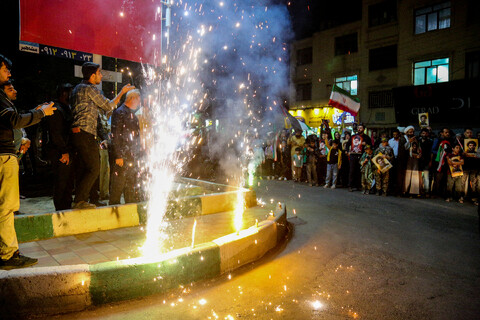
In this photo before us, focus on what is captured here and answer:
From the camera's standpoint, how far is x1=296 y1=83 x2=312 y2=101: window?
1187 inches

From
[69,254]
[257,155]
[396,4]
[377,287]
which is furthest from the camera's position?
[396,4]

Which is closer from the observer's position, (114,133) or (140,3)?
(114,133)

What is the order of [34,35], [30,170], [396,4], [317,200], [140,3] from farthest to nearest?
[396,4], [30,170], [317,200], [140,3], [34,35]

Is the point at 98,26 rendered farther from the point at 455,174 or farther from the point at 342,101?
the point at 342,101

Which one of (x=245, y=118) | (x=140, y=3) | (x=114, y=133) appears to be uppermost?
(x=140, y=3)

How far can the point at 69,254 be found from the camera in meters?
3.79

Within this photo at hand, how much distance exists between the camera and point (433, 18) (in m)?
22.2

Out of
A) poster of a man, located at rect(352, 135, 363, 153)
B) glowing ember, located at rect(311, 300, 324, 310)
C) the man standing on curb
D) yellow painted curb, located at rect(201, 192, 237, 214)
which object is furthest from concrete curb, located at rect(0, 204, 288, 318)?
poster of a man, located at rect(352, 135, 363, 153)

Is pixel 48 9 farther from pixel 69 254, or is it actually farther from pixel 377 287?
pixel 377 287

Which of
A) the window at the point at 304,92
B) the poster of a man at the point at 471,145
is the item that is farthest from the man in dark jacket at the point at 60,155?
the window at the point at 304,92

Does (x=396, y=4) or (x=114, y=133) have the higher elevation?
(x=396, y=4)

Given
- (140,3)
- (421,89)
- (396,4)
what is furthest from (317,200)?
(396,4)

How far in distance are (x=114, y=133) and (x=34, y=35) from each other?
8.60 ft

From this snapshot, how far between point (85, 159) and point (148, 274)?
98.1 inches
